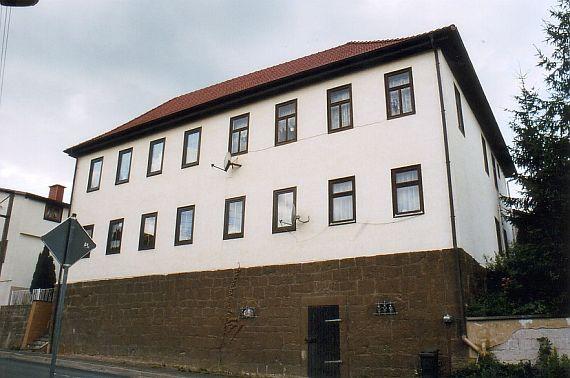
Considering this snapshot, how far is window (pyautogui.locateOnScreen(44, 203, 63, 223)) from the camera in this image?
33.5m

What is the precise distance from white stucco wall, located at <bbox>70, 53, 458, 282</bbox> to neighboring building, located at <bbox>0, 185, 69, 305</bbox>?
12.6 m

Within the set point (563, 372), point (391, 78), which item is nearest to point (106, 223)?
point (391, 78)

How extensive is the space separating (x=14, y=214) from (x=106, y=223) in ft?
46.9

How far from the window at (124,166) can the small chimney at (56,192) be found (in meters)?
15.8

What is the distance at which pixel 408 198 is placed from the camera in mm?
13523

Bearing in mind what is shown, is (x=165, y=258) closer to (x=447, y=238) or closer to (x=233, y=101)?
(x=233, y=101)

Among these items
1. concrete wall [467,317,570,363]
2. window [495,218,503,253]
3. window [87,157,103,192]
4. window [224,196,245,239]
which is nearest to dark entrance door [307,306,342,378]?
concrete wall [467,317,570,363]

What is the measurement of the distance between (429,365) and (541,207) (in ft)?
18.7

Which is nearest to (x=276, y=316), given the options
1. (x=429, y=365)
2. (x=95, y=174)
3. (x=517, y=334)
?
(x=429, y=365)

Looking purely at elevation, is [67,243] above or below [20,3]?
below

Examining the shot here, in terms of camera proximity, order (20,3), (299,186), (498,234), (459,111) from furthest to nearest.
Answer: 1. (498,234)
2. (459,111)
3. (299,186)
4. (20,3)

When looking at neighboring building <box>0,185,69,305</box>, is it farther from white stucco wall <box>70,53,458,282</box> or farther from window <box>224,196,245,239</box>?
window <box>224,196,245,239</box>

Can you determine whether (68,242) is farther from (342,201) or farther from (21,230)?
(21,230)

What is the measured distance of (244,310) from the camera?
1552cm
